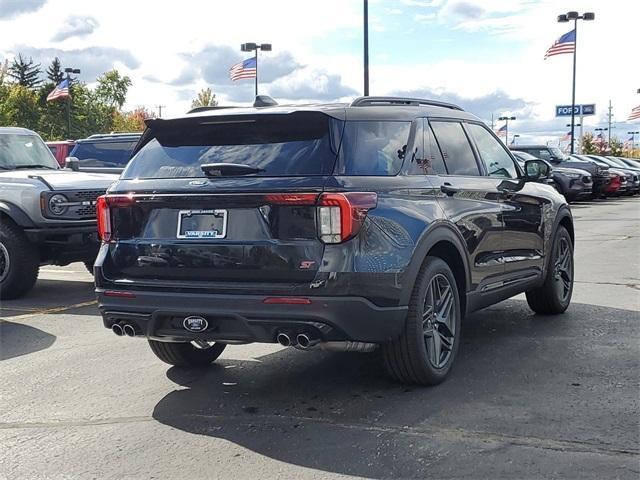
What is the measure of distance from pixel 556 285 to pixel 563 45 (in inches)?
1341

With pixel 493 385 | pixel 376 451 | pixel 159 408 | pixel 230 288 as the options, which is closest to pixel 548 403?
pixel 493 385

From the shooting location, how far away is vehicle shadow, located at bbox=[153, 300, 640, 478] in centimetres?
390

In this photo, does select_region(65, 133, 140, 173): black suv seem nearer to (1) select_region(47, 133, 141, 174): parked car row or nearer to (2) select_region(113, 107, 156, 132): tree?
(1) select_region(47, 133, 141, 174): parked car row

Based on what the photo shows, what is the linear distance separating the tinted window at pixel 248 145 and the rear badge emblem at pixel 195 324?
2.75 ft

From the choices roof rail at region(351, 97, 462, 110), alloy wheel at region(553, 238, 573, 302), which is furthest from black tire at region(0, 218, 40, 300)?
alloy wheel at region(553, 238, 573, 302)

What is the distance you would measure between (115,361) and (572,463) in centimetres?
351

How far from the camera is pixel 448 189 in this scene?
5.33 metres

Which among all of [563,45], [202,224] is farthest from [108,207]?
[563,45]

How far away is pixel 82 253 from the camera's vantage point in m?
9.20

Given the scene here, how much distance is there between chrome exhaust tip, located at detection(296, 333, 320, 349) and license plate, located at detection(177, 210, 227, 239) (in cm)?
71

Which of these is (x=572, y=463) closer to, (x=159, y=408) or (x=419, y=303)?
(x=419, y=303)

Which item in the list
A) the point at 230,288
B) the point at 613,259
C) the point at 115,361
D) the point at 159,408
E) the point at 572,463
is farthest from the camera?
the point at 613,259

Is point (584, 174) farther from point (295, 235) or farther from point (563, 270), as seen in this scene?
point (295, 235)

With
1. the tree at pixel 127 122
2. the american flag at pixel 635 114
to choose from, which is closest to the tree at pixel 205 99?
the tree at pixel 127 122
